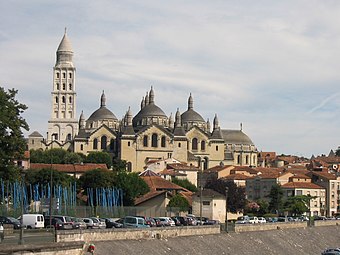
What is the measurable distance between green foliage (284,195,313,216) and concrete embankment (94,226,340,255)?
24724 millimetres

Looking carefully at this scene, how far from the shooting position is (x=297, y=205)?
10419 centimetres

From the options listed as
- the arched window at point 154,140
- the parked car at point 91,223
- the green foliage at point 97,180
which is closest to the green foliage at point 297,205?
the green foliage at point 97,180

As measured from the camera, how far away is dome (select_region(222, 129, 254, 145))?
191m

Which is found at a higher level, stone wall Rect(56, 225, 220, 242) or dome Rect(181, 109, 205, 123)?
dome Rect(181, 109, 205, 123)

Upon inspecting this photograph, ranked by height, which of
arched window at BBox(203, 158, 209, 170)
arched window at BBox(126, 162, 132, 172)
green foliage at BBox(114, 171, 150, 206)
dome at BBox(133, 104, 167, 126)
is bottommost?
green foliage at BBox(114, 171, 150, 206)

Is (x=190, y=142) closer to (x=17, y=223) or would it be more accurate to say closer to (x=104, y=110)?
(x=104, y=110)

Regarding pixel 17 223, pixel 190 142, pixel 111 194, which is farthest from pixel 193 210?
pixel 190 142

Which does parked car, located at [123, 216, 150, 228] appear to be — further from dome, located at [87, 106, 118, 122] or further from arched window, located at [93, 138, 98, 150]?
dome, located at [87, 106, 118, 122]

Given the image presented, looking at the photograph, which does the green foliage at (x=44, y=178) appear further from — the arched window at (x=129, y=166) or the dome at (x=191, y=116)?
the dome at (x=191, y=116)

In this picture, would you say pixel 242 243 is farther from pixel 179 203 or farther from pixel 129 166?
pixel 129 166

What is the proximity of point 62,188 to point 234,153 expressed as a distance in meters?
107

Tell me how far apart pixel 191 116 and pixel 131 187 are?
9297cm

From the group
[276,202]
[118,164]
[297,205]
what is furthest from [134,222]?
[118,164]

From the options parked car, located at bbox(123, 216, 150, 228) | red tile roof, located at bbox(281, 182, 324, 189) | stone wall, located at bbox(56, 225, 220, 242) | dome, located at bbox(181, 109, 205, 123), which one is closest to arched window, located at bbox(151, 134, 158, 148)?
dome, located at bbox(181, 109, 205, 123)
